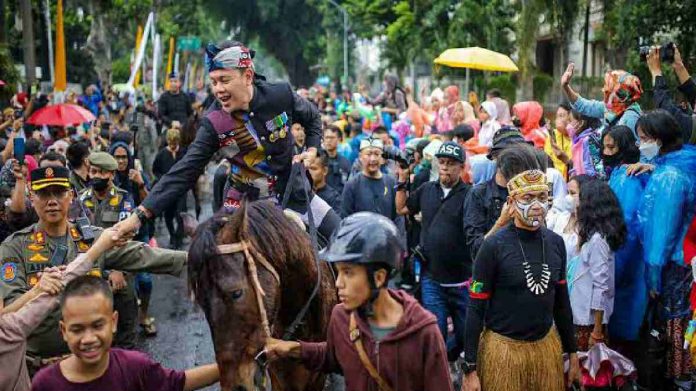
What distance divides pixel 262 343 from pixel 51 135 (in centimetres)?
1211

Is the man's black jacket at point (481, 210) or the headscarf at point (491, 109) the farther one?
the headscarf at point (491, 109)

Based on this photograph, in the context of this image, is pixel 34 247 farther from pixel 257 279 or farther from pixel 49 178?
pixel 257 279

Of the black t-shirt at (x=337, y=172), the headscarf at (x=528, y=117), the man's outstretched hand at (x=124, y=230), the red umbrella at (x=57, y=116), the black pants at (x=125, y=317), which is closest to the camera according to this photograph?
the man's outstretched hand at (x=124, y=230)

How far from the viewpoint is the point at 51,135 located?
48.5 ft

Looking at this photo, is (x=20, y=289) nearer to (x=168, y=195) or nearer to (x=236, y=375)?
(x=168, y=195)

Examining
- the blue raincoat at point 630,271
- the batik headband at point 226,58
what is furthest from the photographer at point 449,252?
the batik headband at point 226,58

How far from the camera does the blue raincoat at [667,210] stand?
658 cm

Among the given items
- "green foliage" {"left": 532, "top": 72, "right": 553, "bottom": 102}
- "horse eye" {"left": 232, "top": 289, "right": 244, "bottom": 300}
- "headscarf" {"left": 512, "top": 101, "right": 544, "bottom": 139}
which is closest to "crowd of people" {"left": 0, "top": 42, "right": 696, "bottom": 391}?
"horse eye" {"left": 232, "top": 289, "right": 244, "bottom": 300}

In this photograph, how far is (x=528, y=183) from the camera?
5082mm

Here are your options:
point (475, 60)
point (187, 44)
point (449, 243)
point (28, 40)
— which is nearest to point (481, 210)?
point (449, 243)

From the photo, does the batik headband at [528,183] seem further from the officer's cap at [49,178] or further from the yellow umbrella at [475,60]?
the yellow umbrella at [475,60]

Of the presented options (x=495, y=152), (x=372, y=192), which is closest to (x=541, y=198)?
(x=495, y=152)

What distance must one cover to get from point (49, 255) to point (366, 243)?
8.59 feet

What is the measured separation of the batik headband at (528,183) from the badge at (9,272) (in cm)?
320
